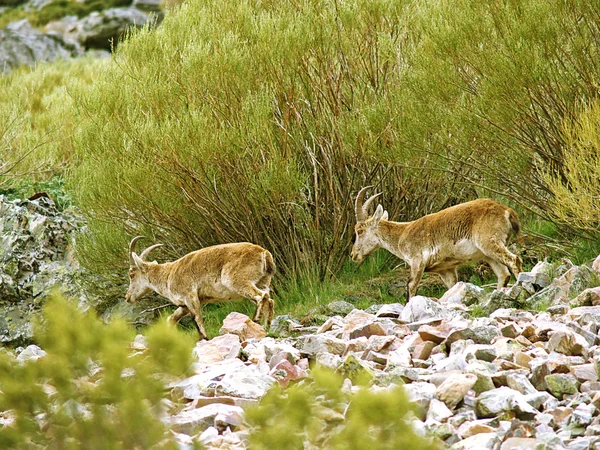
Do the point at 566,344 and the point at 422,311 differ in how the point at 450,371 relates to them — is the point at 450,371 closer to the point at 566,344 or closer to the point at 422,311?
the point at 566,344

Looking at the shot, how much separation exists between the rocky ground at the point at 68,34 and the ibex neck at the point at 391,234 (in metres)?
28.1

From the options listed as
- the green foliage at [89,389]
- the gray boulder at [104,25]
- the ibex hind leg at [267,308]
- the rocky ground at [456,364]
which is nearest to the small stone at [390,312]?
the rocky ground at [456,364]

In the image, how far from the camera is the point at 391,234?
12.0 meters

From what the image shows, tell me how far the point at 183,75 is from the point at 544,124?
5.13 metres

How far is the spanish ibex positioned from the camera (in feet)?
35.1

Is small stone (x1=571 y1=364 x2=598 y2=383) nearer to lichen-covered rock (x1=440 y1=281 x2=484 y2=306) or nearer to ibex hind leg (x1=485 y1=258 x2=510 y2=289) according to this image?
lichen-covered rock (x1=440 y1=281 x2=484 y2=306)

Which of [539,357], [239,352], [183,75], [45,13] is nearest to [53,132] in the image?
[183,75]

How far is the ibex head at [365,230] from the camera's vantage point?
39.9 ft

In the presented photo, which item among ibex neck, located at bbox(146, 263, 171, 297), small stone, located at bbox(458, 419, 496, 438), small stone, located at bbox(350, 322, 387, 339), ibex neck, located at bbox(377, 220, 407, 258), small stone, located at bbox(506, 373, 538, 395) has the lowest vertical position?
ibex neck, located at bbox(377, 220, 407, 258)

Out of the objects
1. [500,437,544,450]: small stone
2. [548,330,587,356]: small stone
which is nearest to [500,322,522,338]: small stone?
[548,330,587,356]: small stone

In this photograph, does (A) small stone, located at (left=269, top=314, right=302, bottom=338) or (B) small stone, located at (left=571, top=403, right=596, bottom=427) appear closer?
(B) small stone, located at (left=571, top=403, right=596, bottom=427)

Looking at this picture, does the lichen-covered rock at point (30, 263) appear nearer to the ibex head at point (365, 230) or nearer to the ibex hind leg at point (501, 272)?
the ibex head at point (365, 230)

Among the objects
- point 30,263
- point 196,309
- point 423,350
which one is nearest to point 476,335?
point 423,350

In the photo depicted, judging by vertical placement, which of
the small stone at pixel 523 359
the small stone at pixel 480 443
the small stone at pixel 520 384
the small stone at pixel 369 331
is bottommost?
the small stone at pixel 369 331
